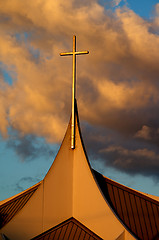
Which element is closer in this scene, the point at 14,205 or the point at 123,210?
the point at 123,210

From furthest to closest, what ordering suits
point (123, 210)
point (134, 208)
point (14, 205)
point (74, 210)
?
point (14, 205)
point (134, 208)
point (123, 210)
point (74, 210)

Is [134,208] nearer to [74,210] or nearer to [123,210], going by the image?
[123,210]

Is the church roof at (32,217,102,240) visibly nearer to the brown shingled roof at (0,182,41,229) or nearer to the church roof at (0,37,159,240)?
the church roof at (0,37,159,240)

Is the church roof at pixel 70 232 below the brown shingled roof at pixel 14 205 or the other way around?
below

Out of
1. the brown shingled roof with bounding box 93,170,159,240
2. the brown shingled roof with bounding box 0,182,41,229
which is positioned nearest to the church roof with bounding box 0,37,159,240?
the brown shingled roof with bounding box 93,170,159,240

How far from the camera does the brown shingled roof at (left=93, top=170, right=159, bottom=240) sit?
23156 mm

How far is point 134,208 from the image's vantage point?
2439 centimetres

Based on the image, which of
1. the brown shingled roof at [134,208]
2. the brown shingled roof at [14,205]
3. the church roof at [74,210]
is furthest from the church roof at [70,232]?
the brown shingled roof at [14,205]

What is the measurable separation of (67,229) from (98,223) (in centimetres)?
189

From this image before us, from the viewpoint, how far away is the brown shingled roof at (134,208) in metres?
23.2

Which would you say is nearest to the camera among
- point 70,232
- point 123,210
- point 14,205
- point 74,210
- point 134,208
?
point 70,232

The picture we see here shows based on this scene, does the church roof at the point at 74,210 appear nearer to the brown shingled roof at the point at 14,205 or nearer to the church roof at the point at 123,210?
the church roof at the point at 123,210

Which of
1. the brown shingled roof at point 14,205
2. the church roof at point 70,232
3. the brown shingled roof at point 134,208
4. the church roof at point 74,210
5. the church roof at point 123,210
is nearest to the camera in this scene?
the church roof at point 70,232

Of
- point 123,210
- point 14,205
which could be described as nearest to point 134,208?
point 123,210
